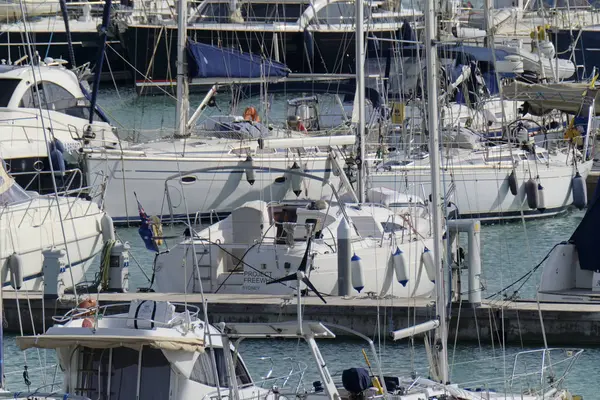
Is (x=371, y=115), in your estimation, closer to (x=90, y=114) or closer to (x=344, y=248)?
(x=90, y=114)

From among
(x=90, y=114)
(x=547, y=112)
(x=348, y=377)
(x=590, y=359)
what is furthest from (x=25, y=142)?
(x=348, y=377)

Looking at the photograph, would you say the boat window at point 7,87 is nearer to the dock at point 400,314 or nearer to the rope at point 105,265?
the rope at point 105,265

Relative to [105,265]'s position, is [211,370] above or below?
above

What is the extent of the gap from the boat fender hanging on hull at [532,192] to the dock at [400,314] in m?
11.4

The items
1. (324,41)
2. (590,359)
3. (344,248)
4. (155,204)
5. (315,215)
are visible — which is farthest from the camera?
(324,41)

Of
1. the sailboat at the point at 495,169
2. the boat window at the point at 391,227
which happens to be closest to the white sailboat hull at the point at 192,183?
the sailboat at the point at 495,169

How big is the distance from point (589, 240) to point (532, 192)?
11.3 meters

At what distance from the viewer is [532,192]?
35219 mm

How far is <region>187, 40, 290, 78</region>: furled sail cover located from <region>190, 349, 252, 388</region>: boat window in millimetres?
19251

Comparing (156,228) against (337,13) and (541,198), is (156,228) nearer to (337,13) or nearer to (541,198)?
(541,198)

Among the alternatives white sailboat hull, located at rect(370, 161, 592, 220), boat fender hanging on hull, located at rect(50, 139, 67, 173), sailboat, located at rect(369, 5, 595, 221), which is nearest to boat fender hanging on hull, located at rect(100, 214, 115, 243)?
boat fender hanging on hull, located at rect(50, 139, 67, 173)

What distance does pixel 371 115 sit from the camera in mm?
36625

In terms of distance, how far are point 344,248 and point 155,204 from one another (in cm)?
982

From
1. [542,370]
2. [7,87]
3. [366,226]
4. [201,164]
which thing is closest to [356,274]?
[366,226]
